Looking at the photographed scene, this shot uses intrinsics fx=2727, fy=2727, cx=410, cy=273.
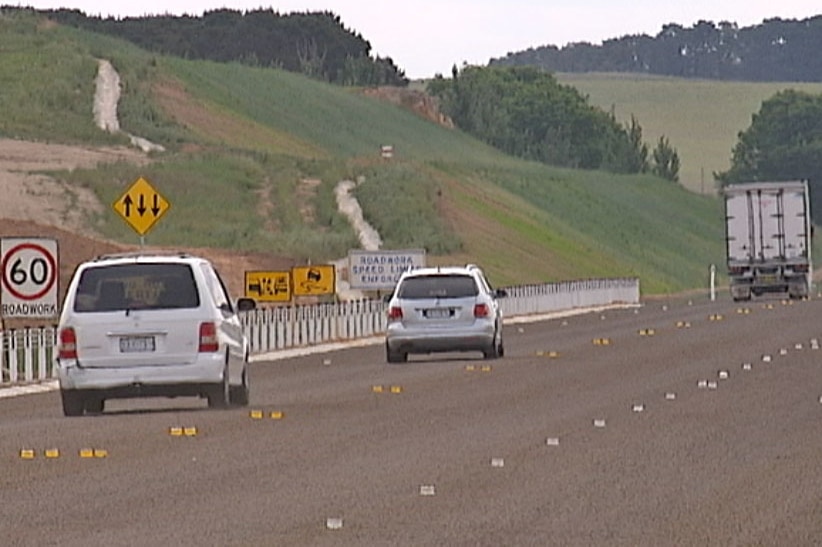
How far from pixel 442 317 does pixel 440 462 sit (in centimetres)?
2173

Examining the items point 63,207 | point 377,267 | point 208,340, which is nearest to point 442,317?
point 208,340

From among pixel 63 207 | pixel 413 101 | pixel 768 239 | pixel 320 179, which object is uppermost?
pixel 413 101

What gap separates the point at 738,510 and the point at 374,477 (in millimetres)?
3500

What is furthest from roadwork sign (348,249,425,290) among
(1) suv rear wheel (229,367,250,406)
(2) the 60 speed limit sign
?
(1) suv rear wheel (229,367,250,406)

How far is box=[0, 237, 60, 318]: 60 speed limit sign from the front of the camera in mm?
38281

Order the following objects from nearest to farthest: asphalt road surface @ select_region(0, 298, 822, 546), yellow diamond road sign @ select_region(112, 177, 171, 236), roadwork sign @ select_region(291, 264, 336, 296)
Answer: asphalt road surface @ select_region(0, 298, 822, 546)
yellow diamond road sign @ select_region(112, 177, 171, 236)
roadwork sign @ select_region(291, 264, 336, 296)

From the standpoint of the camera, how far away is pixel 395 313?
42.8 metres

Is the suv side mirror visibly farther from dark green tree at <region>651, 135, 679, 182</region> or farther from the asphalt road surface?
dark green tree at <region>651, 135, 679, 182</region>

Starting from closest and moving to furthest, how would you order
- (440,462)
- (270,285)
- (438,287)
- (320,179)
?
(440,462)
(438,287)
(270,285)
(320,179)

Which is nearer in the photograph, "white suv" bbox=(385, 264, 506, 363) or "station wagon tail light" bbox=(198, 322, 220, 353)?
"station wagon tail light" bbox=(198, 322, 220, 353)

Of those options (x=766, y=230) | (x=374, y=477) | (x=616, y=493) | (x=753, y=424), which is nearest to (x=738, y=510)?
(x=616, y=493)

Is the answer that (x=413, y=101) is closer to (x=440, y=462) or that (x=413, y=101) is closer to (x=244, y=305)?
(x=244, y=305)

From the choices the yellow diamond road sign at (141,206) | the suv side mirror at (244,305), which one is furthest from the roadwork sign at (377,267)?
the suv side mirror at (244,305)

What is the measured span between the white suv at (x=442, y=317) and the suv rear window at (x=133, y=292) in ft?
46.7
